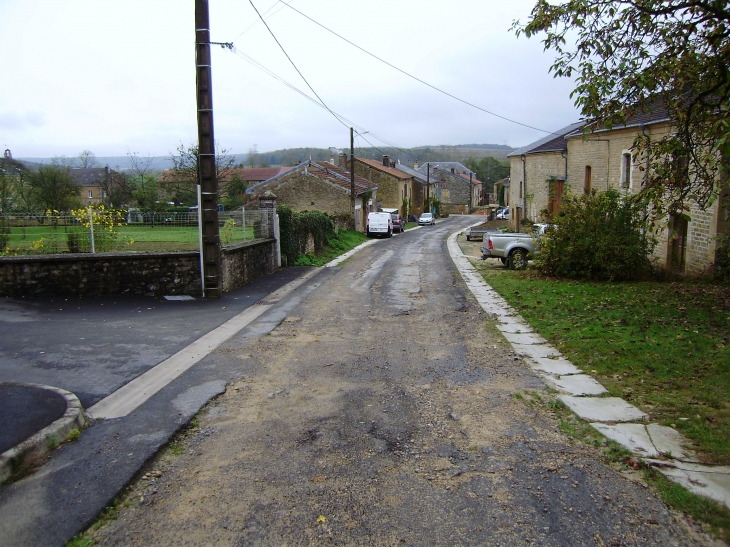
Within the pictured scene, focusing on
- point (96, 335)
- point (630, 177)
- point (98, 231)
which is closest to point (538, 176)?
point (630, 177)

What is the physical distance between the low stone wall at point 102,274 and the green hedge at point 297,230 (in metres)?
6.60

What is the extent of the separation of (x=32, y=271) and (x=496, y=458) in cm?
1207

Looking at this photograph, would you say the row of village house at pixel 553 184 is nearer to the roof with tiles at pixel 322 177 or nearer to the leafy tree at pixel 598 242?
the roof with tiles at pixel 322 177

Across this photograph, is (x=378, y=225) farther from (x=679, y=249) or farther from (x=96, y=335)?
(x=96, y=335)

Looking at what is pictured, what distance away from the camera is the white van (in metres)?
42.2

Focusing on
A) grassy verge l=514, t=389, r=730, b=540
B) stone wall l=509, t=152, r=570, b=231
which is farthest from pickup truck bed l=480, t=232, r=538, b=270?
grassy verge l=514, t=389, r=730, b=540

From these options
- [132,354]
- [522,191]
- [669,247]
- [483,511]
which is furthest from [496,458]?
[522,191]

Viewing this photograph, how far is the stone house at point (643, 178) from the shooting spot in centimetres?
1493

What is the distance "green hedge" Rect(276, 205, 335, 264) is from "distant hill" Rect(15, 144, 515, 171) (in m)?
18.7

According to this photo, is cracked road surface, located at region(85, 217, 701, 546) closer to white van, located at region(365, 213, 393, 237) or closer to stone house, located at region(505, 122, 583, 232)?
stone house, located at region(505, 122, 583, 232)

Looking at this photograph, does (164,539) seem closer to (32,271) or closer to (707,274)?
(32,271)

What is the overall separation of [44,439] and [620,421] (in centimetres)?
540

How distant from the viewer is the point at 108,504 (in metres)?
4.05

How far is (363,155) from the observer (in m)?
85.5
